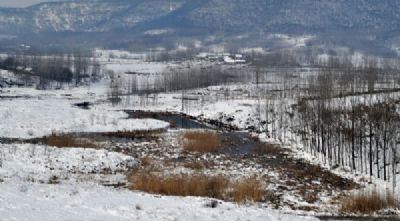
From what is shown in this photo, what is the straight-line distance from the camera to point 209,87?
140 metres

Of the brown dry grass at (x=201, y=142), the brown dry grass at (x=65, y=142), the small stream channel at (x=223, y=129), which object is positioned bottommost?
the small stream channel at (x=223, y=129)

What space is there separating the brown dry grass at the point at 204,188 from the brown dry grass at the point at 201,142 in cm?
1719

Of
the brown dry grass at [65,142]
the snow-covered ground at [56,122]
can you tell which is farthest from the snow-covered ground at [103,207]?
the snow-covered ground at [56,122]

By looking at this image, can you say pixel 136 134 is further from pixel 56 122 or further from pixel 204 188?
pixel 204 188

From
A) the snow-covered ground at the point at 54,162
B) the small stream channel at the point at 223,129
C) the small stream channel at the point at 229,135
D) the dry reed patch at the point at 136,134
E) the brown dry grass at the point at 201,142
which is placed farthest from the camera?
the dry reed patch at the point at 136,134

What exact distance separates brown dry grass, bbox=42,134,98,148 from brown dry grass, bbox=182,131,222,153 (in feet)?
28.0

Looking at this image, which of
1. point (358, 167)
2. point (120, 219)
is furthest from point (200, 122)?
point (120, 219)

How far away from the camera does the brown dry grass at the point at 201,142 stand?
48.6 meters

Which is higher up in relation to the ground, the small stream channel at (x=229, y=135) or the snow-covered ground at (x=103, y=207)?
the snow-covered ground at (x=103, y=207)

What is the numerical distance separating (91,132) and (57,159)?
75.7 feet

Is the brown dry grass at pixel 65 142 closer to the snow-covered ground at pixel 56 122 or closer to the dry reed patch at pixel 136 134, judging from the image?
the snow-covered ground at pixel 56 122

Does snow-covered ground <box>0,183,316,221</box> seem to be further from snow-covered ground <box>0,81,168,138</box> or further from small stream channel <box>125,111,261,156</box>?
snow-covered ground <box>0,81,168,138</box>

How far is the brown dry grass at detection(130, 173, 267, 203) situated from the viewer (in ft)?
91.2

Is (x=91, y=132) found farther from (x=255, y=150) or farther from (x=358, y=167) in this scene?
(x=358, y=167)
